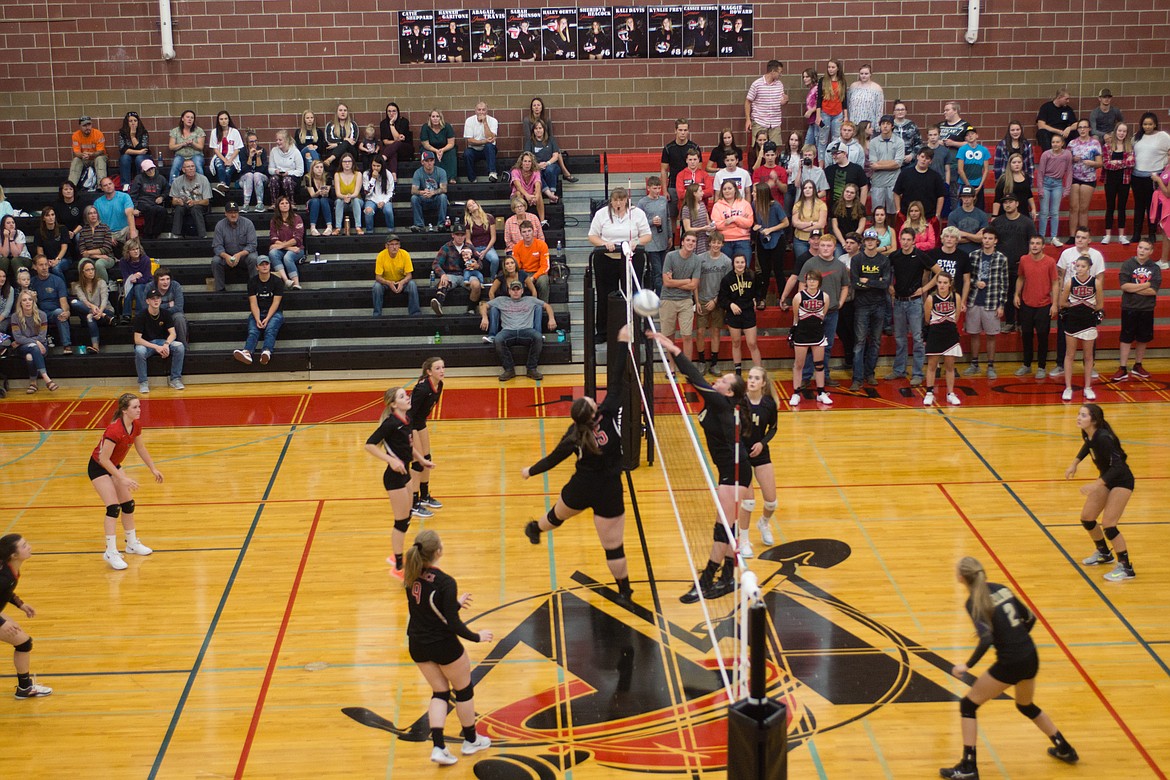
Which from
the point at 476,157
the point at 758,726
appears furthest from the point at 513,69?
the point at 758,726

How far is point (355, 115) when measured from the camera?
22922 mm

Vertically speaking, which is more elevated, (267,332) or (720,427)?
(720,427)

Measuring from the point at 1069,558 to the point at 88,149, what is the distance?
1780 cm

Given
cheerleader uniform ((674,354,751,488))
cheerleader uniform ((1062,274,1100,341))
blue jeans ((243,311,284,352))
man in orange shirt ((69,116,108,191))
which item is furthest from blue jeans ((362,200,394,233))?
cheerleader uniform ((674,354,751,488))

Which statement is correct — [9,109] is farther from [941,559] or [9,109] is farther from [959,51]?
[941,559]

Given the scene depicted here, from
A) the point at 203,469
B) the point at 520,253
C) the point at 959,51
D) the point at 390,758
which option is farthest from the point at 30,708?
the point at 959,51

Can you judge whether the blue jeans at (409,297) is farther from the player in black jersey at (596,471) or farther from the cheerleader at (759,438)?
the player in black jersey at (596,471)

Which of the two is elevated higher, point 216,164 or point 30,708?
point 216,164

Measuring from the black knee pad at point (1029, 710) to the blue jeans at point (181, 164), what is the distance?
16801mm

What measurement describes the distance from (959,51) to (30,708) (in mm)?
19553

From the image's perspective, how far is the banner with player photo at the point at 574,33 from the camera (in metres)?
22.5

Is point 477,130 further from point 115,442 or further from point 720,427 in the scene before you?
point 720,427

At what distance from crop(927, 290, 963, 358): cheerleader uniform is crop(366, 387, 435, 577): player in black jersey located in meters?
7.93

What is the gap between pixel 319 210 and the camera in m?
20.7
